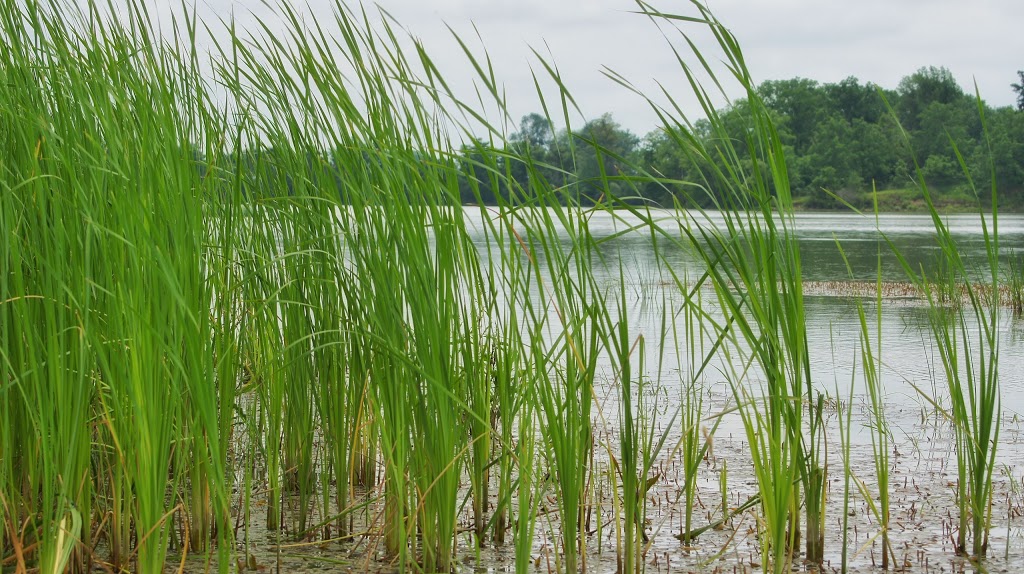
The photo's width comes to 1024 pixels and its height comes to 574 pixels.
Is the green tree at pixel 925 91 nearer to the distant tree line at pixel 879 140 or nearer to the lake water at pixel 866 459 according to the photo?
the distant tree line at pixel 879 140

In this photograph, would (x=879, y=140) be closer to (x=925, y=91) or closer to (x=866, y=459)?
(x=925, y=91)

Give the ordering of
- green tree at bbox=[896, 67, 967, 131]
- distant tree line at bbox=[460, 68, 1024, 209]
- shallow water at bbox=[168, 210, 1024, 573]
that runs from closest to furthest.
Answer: shallow water at bbox=[168, 210, 1024, 573] → distant tree line at bbox=[460, 68, 1024, 209] → green tree at bbox=[896, 67, 967, 131]

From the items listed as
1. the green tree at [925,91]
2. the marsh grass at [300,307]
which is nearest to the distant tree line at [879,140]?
the green tree at [925,91]

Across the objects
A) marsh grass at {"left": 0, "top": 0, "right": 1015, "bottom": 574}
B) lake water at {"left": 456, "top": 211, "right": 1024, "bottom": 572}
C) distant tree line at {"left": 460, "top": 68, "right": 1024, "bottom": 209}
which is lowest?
lake water at {"left": 456, "top": 211, "right": 1024, "bottom": 572}

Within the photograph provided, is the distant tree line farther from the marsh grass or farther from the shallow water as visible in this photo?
the marsh grass

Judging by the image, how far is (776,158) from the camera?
2.12 meters

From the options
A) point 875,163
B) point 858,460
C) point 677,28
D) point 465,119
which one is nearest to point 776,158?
point 677,28

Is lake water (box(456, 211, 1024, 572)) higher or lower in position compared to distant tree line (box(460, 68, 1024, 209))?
lower

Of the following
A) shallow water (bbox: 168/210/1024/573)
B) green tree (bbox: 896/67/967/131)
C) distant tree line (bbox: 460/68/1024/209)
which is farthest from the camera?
green tree (bbox: 896/67/967/131)

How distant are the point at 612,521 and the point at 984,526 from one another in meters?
1.02

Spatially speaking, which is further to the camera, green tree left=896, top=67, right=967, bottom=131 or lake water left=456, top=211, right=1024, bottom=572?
green tree left=896, top=67, right=967, bottom=131

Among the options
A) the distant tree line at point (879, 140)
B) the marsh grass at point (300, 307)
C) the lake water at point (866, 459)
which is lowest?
the lake water at point (866, 459)

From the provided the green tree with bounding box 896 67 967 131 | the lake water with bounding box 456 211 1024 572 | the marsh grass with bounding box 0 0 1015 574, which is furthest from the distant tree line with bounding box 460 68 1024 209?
the marsh grass with bounding box 0 0 1015 574

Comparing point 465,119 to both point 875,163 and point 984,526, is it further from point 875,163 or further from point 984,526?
point 875,163
